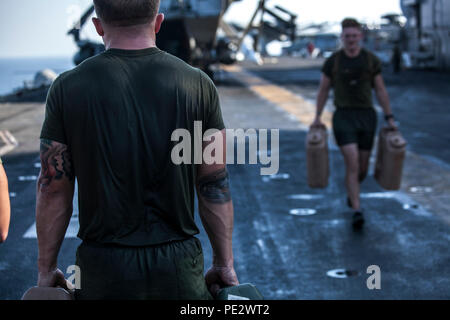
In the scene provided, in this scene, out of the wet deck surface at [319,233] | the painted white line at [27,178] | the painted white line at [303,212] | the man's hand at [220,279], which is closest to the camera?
the man's hand at [220,279]

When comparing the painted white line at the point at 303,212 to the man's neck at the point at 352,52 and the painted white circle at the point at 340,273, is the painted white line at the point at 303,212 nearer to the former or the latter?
the man's neck at the point at 352,52

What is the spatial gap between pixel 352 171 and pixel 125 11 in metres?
5.07

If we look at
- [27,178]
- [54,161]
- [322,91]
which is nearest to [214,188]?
[54,161]

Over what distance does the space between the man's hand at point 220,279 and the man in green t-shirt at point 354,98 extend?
459cm

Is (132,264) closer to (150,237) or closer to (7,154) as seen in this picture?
(150,237)

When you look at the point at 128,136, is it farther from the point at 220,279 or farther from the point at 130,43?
the point at 220,279

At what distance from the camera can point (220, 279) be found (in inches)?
112

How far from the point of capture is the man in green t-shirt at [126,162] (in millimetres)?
2510

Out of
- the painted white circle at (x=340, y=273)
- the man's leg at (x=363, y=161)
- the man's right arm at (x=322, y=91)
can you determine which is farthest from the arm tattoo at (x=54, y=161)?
the man's leg at (x=363, y=161)

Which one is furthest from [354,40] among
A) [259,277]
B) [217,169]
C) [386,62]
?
[386,62]

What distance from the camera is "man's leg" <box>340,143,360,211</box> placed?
7262 mm

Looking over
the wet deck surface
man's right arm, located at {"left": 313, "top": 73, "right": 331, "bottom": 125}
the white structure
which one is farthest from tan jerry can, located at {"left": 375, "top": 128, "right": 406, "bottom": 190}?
the white structure

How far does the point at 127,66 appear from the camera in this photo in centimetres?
256
